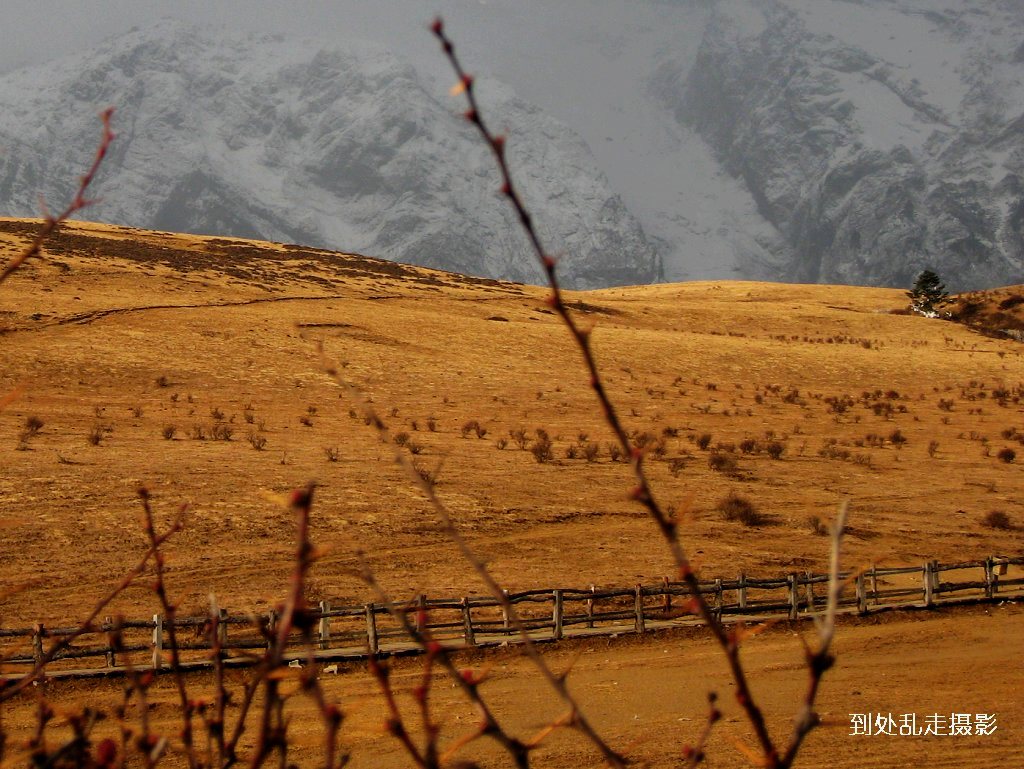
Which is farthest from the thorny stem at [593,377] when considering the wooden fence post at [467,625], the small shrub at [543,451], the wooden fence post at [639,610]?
the small shrub at [543,451]

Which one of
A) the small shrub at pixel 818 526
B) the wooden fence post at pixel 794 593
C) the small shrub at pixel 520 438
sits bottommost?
the wooden fence post at pixel 794 593

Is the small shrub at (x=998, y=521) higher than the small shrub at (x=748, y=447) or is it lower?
lower

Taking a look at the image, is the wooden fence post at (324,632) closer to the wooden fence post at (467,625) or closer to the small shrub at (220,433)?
the wooden fence post at (467,625)

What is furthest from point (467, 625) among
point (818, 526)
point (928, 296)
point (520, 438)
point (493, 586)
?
point (928, 296)

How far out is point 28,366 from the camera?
3111cm

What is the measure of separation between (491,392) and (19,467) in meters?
16.3

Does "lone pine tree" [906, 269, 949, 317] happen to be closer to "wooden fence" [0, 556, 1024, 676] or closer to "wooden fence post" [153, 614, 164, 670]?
"wooden fence" [0, 556, 1024, 676]

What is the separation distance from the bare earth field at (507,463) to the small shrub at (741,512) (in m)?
0.20

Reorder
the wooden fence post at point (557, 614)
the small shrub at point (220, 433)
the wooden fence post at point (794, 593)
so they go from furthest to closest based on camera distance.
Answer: the small shrub at point (220, 433) → the wooden fence post at point (794, 593) → the wooden fence post at point (557, 614)

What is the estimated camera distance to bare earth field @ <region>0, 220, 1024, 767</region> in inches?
548

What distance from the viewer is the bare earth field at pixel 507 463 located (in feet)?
45.6

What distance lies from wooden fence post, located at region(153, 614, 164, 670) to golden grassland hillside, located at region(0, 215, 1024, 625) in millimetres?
1229

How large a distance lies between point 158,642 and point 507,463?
38.3 ft

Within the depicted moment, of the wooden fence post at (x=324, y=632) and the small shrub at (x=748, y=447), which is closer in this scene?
the wooden fence post at (x=324, y=632)
